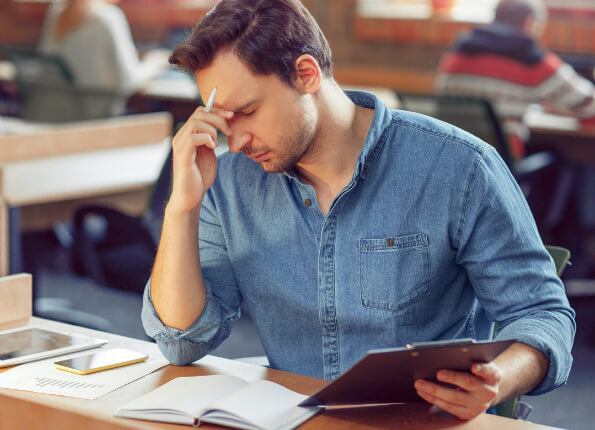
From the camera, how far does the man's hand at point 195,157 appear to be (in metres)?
1.69

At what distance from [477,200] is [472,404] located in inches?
15.8

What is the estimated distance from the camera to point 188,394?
1.49 m

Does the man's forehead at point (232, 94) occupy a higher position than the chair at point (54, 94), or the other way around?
the man's forehead at point (232, 94)

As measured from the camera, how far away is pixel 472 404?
1412 millimetres

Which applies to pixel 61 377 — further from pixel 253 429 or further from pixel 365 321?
pixel 365 321

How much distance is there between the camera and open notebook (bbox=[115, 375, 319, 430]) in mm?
1396

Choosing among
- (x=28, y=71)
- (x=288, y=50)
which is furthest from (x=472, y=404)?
(x=28, y=71)

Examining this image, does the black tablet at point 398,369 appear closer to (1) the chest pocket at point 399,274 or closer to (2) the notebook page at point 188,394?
(2) the notebook page at point 188,394

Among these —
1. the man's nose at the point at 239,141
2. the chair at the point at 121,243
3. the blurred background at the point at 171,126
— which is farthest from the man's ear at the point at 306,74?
the chair at the point at 121,243

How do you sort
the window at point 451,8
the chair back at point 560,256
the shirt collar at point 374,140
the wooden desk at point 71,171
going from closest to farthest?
the shirt collar at point 374,140
the chair back at point 560,256
the wooden desk at point 71,171
the window at point 451,8

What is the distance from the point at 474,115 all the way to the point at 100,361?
2444 millimetres

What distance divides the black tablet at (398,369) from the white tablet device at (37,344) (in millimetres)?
Result: 470

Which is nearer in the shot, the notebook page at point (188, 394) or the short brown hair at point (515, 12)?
the notebook page at point (188, 394)

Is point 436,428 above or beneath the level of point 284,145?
beneath
